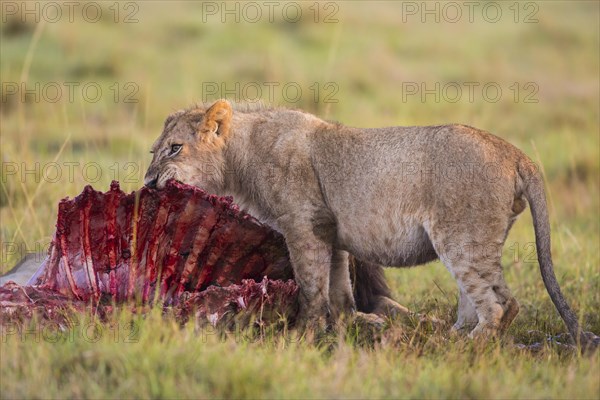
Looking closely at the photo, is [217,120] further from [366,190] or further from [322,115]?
[322,115]

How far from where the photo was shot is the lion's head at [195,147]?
5785 mm

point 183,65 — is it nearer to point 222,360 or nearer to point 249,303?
point 249,303

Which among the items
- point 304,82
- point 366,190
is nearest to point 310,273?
point 366,190

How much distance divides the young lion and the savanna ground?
0.37 metres

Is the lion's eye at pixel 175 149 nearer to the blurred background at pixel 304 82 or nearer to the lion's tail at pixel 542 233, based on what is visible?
the blurred background at pixel 304 82

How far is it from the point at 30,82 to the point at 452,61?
6649 mm

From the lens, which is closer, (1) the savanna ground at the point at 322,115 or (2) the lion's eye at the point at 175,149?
→ (1) the savanna ground at the point at 322,115

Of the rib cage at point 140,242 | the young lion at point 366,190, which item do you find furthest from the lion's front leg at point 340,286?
the rib cage at point 140,242

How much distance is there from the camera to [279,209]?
5.66 m

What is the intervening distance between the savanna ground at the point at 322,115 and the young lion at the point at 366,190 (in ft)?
1.23

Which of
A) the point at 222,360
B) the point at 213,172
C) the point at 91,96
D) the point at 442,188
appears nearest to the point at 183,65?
the point at 91,96

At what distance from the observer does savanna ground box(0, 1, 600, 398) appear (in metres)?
4.10

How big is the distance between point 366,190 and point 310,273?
0.56m

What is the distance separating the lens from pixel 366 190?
5.55 meters
